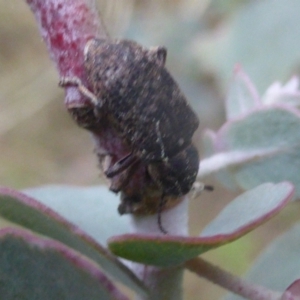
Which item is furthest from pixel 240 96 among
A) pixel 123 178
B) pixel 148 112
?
pixel 123 178

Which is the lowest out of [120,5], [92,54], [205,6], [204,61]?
[92,54]

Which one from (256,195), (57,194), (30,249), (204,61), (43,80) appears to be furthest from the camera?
(43,80)

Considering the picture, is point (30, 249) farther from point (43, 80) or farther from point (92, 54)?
point (43, 80)

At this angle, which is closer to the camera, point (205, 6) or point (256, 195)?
point (256, 195)

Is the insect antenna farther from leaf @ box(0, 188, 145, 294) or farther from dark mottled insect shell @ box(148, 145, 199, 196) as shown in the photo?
dark mottled insect shell @ box(148, 145, 199, 196)

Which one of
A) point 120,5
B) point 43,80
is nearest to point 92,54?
point 120,5

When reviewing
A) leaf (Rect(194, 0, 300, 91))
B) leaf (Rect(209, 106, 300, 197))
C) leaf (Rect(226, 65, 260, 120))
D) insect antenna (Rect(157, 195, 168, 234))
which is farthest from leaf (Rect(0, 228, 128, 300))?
leaf (Rect(194, 0, 300, 91))

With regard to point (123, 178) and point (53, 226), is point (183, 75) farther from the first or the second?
point (53, 226)
